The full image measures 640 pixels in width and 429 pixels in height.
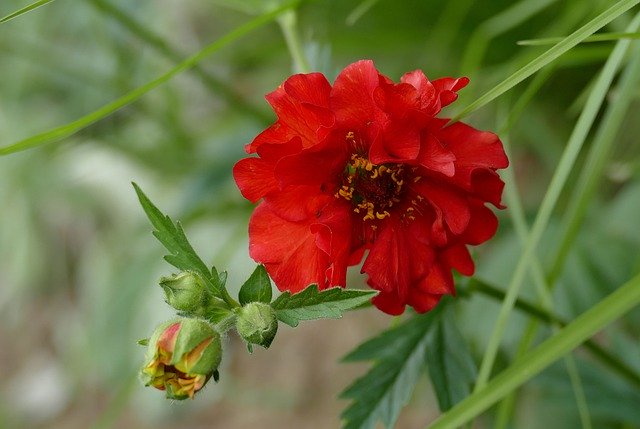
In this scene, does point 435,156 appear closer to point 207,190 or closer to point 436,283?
point 436,283

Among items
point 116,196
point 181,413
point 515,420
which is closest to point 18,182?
point 116,196

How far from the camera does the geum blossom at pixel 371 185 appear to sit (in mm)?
409

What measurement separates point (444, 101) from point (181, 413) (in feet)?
3.96

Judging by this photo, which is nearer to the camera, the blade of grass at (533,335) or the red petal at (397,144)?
the red petal at (397,144)

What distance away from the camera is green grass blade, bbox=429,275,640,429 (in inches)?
16.9

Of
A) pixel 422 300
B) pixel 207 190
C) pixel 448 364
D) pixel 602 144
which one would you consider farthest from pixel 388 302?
pixel 207 190

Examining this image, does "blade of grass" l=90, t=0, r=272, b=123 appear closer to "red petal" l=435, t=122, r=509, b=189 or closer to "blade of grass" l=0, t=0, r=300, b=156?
"blade of grass" l=0, t=0, r=300, b=156

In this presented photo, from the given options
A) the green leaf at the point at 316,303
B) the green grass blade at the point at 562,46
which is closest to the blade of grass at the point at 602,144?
the green grass blade at the point at 562,46

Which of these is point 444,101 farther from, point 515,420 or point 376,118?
point 515,420

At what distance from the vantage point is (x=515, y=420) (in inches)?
37.1

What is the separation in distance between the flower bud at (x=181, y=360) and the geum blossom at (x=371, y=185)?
0.19ft

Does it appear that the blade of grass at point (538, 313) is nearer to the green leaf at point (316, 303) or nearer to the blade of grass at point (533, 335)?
the blade of grass at point (533, 335)

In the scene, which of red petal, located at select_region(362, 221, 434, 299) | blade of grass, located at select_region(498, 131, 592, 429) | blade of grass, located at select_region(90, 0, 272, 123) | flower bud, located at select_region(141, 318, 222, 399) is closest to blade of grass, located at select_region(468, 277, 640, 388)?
blade of grass, located at select_region(498, 131, 592, 429)

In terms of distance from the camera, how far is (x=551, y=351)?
0.44 metres
